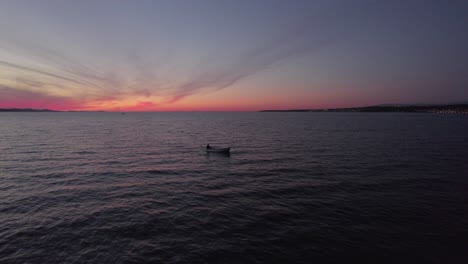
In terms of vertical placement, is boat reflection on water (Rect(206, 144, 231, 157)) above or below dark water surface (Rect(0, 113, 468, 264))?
above

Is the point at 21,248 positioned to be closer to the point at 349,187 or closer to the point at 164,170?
the point at 164,170

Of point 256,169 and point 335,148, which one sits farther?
point 335,148

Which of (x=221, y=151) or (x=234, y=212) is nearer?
(x=234, y=212)

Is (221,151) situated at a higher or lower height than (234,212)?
higher

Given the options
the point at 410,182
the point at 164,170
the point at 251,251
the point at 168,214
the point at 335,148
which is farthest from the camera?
the point at 335,148

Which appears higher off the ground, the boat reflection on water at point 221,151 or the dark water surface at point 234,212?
the boat reflection on water at point 221,151

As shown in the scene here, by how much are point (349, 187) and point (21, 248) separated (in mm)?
28914

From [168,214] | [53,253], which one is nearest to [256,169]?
[168,214]

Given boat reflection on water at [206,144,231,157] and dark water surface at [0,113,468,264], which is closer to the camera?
dark water surface at [0,113,468,264]

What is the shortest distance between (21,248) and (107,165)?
22.6m

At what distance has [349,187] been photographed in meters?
25.9

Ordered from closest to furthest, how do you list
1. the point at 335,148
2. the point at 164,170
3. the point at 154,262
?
the point at 154,262 → the point at 164,170 → the point at 335,148

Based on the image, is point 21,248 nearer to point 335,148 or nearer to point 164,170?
point 164,170

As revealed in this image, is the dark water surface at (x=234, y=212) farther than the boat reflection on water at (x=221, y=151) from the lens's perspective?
No
